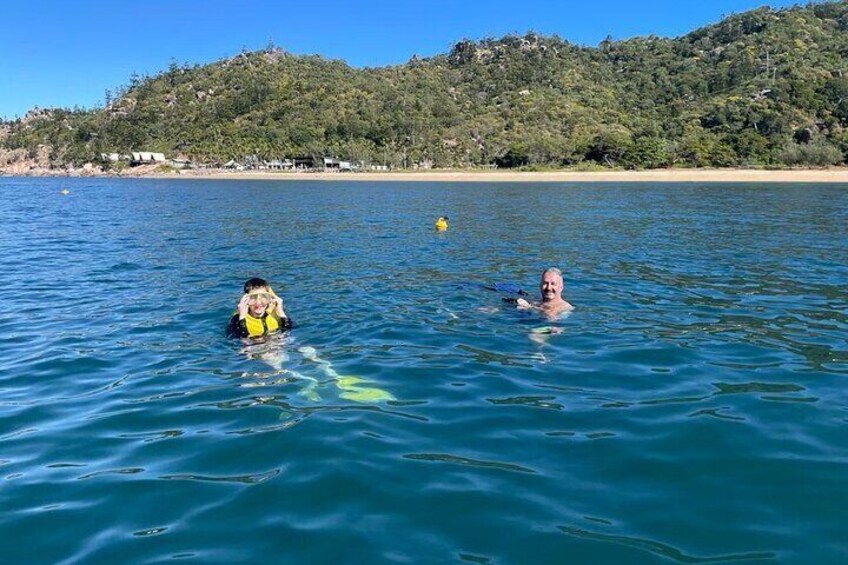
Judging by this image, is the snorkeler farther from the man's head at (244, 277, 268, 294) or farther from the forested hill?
the forested hill

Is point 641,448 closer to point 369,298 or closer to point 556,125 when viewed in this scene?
point 369,298

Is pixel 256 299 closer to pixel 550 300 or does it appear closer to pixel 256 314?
pixel 256 314

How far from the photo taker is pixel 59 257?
2186 centimetres

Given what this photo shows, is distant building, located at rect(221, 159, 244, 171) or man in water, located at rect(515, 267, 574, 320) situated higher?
distant building, located at rect(221, 159, 244, 171)

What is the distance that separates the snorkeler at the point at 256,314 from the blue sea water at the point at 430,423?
336 millimetres

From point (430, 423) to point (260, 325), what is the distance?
15.1 ft

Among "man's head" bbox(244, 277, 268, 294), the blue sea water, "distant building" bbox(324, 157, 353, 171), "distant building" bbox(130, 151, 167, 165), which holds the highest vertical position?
"distant building" bbox(130, 151, 167, 165)

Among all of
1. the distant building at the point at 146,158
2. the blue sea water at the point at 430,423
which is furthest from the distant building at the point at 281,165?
the blue sea water at the point at 430,423

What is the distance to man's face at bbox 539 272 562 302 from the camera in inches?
458

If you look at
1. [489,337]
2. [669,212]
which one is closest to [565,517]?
[489,337]

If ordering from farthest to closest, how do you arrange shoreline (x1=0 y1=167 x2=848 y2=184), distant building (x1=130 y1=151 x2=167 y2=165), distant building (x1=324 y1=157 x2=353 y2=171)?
distant building (x1=130 y1=151 x2=167 y2=165) < distant building (x1=324 y1=157 x2=353 y2=171) < shoreline (x1=0 y1=167 x2=848 y2=184)

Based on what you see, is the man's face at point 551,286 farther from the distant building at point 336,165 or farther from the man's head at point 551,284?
the distant building at point 336,165

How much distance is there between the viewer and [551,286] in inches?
460

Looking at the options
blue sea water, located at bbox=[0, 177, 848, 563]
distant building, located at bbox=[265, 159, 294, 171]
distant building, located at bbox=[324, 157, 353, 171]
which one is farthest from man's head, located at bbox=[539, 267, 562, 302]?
distant building, located at bbox=[265, 159, 294, 171]
